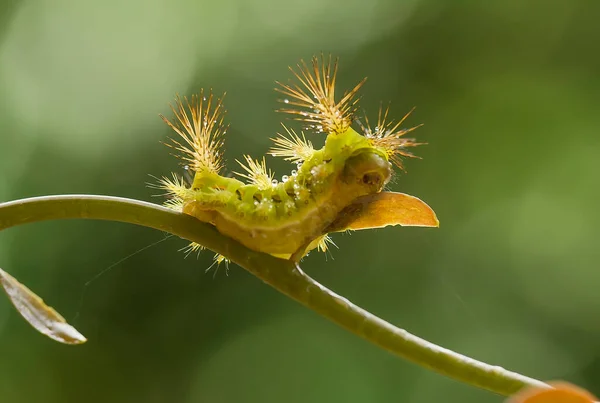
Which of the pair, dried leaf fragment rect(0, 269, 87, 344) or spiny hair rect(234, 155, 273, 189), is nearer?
dried leaf fragment rect(0, 269, 87, 344)

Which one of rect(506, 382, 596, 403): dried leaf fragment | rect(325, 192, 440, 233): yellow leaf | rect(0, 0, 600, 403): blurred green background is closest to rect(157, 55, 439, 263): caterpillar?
rect(325, 192, 440, 233): yellow leaf

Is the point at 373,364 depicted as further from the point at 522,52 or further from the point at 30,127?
the point at 30,127

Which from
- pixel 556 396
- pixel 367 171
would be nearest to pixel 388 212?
pixel 367 171

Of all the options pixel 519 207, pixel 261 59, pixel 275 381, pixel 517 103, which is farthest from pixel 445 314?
pixel 261 59

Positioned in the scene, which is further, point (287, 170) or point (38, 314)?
point (287, 170)

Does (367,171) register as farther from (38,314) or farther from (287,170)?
(287,170)

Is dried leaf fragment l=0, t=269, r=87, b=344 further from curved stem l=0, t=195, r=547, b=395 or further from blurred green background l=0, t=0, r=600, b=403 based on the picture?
blurred green background l=0, t=0, r=600, b=403
